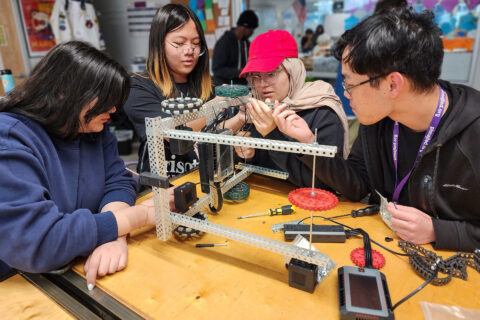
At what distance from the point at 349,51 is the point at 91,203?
44.6 inches

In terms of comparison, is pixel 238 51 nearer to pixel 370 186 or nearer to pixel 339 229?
pixel 370 186

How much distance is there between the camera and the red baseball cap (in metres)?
1.62

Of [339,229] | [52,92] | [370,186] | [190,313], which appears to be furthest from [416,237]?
[52,92]

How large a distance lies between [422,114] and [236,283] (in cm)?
89

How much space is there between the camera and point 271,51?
5.35 ft

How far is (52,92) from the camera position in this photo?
1063 millimetres

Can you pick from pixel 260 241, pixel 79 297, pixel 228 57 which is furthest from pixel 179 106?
pixel 228 57

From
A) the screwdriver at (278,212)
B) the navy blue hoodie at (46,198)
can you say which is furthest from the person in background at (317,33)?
the navy blue hoodie at (46,198)

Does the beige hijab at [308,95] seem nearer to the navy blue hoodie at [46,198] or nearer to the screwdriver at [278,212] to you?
the screwdriver at [278,212]

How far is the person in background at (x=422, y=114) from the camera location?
1.03 metres

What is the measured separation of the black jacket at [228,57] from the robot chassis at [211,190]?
2.68 m

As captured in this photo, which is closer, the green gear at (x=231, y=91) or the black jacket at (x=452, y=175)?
the black jacket at (x=452, y=175)

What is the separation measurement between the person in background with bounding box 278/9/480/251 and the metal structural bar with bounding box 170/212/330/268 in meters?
0.41

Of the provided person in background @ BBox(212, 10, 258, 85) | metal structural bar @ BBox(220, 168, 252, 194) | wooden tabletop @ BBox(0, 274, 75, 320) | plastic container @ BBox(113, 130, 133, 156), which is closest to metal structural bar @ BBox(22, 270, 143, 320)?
wooden tabletop @ BBox(0, 274, 75, 320)
